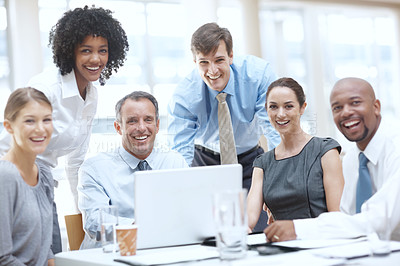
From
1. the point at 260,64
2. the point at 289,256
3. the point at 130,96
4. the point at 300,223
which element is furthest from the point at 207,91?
the point at 289,256

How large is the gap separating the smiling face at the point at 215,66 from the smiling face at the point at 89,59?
0.56 m

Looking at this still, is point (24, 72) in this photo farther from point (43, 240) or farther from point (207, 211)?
point (207, 211)

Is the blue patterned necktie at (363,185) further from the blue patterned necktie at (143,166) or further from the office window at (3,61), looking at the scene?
the office window at (3,61)

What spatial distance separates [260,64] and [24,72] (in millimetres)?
2391

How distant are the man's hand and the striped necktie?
4.11 feet

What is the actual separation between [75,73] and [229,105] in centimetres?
95

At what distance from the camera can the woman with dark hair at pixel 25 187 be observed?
170 cm

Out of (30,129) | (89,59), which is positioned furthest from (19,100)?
(89,59)

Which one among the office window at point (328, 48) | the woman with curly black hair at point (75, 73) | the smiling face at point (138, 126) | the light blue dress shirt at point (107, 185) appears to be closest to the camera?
the light blue dress shirt at point (107, 185)

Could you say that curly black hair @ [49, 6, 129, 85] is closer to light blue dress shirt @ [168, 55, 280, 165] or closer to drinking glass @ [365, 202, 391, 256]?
light blue dress shirt @ [168, 55, 280, 165]

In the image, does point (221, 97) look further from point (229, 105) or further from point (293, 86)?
point (293, 86)

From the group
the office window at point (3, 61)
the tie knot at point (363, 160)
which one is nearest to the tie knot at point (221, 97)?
the tie knot at point (363, 160)

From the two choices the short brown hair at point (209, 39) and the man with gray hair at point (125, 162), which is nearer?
the man with gray hair at point (125, 162)

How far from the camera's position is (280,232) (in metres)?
1.67
